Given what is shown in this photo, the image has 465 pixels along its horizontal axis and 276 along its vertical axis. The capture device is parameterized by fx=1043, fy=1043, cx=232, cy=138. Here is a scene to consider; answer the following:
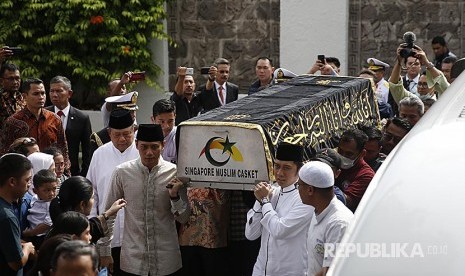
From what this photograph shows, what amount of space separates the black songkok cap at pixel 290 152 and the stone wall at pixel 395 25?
24.2 ft

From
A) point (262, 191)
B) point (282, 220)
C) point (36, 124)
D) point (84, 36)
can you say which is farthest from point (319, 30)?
point (282, 220)

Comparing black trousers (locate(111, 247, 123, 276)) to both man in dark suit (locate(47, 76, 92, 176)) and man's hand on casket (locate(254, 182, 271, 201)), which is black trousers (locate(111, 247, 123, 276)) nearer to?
man's hand on casket (locate(254, 182, 271, 201))

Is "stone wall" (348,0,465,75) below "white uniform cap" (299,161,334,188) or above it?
above

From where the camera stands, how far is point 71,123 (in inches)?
423

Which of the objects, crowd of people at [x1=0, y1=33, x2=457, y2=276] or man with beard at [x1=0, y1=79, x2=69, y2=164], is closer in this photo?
crowd of people at [x1=0, y1=33, x2=457, y2=276]

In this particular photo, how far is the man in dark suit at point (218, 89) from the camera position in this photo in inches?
488

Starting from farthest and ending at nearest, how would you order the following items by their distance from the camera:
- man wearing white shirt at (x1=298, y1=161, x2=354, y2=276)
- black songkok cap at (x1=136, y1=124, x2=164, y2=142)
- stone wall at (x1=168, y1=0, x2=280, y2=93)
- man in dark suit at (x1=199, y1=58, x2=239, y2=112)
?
stone wall at (x1=168, y1=0, x2=280, y2=93), man in dark suit at (x1=199, y1=58, x2=239, y2=112), black songkok cap at (x1=136, y1=124, x2=164, y2=142), man wearing white shirt at (x1=298, y1=161, x2=354, y2=276)

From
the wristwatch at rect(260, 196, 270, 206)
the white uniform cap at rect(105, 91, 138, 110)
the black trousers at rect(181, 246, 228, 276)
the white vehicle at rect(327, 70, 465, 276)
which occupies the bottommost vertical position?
the black trousers at rect(181, 246, 228, 276)

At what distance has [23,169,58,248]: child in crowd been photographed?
748 cm

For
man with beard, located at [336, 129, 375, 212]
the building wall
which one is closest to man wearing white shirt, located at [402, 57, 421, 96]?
the building wall

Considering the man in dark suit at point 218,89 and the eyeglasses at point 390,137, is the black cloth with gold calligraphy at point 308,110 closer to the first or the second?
the eyeglasses at point 390,137

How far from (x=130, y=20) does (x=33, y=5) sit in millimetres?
1366

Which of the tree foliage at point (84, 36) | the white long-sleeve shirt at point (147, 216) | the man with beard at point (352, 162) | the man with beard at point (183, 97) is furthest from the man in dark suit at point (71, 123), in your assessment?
the tree foliage at point (84, 36)

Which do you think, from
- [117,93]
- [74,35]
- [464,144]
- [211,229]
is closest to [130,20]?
[74,35]
